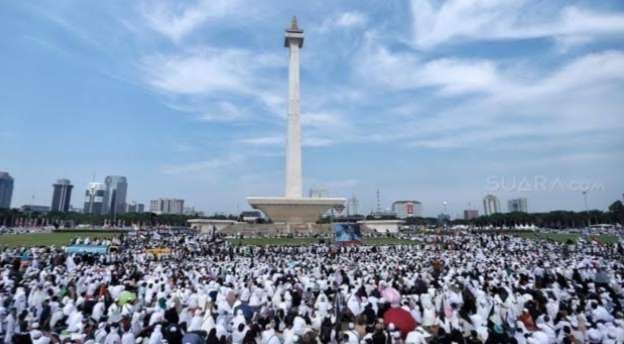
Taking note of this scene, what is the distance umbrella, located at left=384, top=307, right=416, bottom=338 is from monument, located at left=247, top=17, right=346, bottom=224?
30115 millimetres

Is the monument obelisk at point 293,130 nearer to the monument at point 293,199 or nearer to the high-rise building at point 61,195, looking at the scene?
the monument at point 293,199

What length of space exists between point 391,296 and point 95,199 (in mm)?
117083

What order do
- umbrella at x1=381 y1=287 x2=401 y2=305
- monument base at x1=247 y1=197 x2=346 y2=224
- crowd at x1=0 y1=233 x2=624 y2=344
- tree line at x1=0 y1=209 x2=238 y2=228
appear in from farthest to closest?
tree line at x1=0 y1=209 x2=238 y2=228 → monument base at x1=247 y1=197 x2=346 y2=224 → umbrella at x1=381 y1=287 x2=401 y2=305 → crowd at x1=0 y1=233 x2=624 y2=344

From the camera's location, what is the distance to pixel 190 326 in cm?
691

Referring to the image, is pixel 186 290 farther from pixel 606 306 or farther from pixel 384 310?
pixel 606 306

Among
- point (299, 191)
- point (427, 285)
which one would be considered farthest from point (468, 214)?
point (427, 285)

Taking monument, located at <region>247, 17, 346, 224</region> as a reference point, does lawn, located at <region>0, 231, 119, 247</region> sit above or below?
below

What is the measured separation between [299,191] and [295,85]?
38.0 feet

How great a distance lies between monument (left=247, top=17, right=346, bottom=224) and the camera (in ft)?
124

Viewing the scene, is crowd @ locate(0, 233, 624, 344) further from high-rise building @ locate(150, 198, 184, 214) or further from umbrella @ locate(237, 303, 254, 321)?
high-rise building @ locate(150, 198, 184, 214)

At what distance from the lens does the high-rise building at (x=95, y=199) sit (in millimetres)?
100938

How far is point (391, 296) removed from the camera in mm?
8539

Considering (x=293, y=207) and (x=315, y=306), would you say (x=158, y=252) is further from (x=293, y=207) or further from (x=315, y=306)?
(x=293, y=207)

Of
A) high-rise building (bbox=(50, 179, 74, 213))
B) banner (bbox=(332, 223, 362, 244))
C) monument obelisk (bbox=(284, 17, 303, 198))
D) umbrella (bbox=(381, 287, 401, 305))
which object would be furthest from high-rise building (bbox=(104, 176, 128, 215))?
umbrella (bbox=(381, 287, 401, 305))
